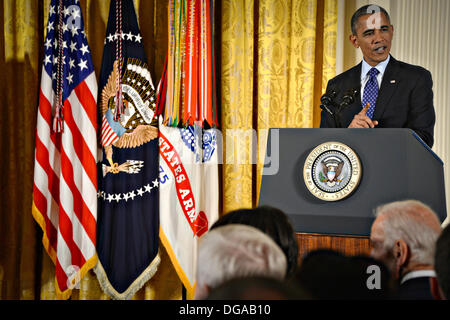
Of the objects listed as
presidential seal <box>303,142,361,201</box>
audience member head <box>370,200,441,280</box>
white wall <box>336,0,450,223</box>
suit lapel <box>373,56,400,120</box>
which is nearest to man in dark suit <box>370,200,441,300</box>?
audience member head <box>370,200,441,280</box>

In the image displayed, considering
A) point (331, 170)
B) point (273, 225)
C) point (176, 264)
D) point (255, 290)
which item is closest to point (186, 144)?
point (176, 264)

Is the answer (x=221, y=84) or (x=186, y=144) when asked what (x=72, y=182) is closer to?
(x=186, y=144)

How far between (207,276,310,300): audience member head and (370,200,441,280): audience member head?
30 centimetres

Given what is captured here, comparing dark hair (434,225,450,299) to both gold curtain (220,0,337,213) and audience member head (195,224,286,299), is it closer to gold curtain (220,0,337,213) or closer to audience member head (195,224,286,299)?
audience member head (195,224,286,299)

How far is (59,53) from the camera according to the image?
2.85 m

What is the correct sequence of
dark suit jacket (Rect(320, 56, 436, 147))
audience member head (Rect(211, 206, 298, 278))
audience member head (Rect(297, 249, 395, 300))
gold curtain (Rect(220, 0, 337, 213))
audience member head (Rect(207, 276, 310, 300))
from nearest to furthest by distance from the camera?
audience member head (Rect(207, 276, 310, 300))
audience member head (Rect(297, 249, 395, 300))
audience member head (Rect(211, 206, 298, 278))
dark suit jacket (Rect(320, 56, 436, 147))
gold curtain (Rect(220, 0, 337, 213))

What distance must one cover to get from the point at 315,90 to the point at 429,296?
7.91 ft

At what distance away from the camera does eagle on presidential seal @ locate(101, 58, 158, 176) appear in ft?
9.16

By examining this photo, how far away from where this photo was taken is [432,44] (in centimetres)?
265

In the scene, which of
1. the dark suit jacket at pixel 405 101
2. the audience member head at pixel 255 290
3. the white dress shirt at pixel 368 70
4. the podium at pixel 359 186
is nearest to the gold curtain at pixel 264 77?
the white dress shirt at pixel 368 70

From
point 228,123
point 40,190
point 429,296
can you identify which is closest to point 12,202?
point 40,190

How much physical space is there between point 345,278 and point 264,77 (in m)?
2.37

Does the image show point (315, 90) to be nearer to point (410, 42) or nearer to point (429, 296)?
point (410, 42)

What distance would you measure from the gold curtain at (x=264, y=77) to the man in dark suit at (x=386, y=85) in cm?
97
